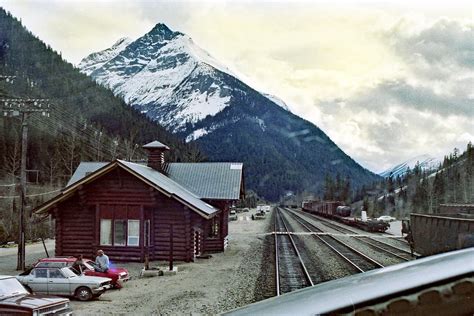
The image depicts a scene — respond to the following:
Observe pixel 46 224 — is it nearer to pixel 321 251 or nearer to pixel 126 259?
pixel 126 259

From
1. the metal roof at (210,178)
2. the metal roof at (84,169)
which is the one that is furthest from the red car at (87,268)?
the metal roof at (84,169)

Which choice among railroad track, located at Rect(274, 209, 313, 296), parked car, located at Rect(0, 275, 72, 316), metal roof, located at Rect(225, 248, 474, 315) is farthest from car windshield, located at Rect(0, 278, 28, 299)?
metal roof, located at Rect(225, 248, 474, 315)

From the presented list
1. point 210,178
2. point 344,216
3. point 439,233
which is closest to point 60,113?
point 344,216

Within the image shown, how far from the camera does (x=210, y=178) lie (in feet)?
105

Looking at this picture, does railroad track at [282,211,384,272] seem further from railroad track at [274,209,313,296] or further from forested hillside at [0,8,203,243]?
forested hillside at [0,8,203,243]

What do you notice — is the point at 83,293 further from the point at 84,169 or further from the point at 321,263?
the point at 84,169

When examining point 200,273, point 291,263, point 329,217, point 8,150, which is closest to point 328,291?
point 200,273

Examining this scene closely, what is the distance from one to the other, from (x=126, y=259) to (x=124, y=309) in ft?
34.6

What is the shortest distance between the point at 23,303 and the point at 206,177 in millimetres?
21543

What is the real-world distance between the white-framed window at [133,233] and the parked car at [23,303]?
12721 millimetres

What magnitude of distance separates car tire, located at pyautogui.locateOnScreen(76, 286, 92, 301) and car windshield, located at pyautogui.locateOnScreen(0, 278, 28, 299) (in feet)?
12.7

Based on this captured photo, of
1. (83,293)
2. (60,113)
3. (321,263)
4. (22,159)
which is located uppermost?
(60,113)

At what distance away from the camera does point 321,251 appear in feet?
88.8

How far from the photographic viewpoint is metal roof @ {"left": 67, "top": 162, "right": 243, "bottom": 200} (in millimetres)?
30409
